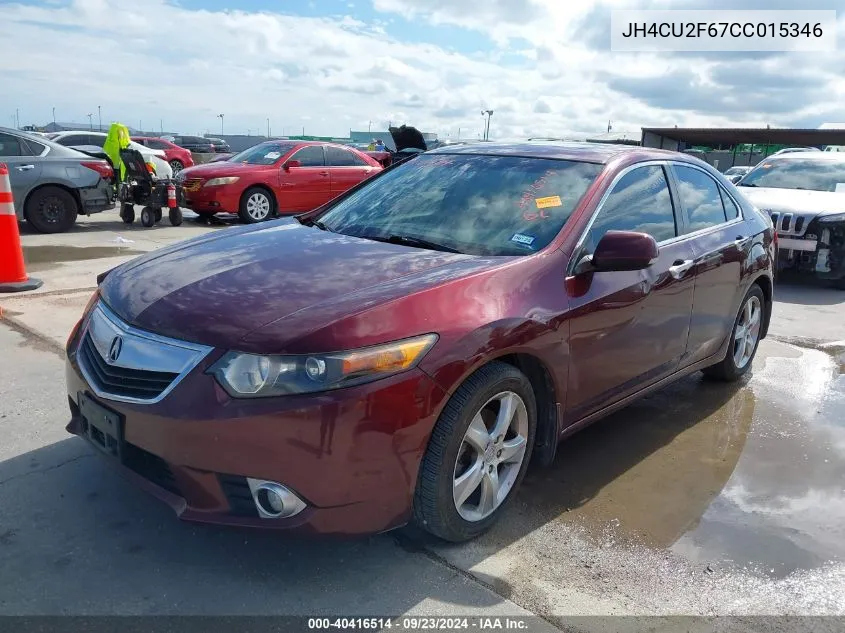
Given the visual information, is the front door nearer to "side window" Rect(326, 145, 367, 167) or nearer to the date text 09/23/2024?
the date text 09/23/2024

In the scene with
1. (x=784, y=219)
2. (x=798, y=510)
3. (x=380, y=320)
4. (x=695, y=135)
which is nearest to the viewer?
(x=380, y=320)

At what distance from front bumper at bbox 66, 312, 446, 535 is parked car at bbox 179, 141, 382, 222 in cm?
1006

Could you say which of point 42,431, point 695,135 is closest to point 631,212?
point 42,431

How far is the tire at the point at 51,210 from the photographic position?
9.94 metres

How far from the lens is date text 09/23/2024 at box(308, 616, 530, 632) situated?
229 cm

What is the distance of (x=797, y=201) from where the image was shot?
861 centimetres

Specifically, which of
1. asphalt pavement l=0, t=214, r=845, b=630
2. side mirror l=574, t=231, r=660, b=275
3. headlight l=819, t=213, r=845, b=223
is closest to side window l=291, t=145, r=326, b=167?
headlight l=819, t=213, r=845, b=223

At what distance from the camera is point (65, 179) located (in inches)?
394

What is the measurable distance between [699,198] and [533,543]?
97.1 inches

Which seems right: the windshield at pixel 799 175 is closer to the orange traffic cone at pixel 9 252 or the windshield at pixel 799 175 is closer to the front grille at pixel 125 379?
the orange traffic cone at pixel 9 252

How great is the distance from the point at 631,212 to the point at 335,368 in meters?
1.98

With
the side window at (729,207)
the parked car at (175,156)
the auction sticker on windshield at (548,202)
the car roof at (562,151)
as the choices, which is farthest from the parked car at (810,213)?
the parked car at (175,156)

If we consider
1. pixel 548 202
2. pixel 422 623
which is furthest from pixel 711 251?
pixel 422 623

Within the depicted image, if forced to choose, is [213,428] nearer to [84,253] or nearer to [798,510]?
[798,510]
